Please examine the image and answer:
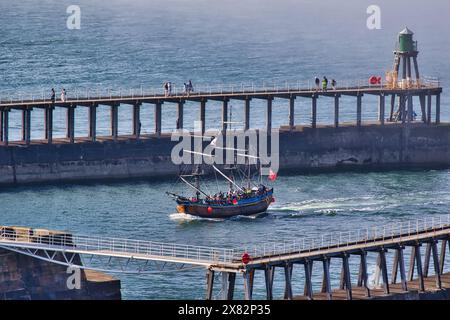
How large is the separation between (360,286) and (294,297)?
18.6ft

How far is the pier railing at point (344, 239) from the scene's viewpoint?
414 feet

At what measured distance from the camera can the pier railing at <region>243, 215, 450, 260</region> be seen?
126 meters

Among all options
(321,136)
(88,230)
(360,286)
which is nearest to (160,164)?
(321,136)

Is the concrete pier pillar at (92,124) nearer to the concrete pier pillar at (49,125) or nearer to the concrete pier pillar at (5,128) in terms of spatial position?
the concrete pier pillar at (49,125)

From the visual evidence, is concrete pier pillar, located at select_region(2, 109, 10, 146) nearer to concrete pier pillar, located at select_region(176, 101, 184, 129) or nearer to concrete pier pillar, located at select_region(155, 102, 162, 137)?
concrete pier pillar, located at select_region(155, 102, 162, 137)

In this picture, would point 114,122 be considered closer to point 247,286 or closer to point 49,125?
point 49,125

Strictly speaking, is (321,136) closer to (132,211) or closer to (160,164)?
(160,164)

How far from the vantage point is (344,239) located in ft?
476

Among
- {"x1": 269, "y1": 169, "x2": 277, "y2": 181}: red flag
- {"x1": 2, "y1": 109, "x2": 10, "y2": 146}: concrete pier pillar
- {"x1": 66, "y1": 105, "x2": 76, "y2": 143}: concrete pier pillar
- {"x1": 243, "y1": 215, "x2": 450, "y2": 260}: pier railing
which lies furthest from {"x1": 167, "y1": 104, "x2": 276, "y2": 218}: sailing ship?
{"x1": 2, "y1": 109, "x2": 10, "y2": 146}: concrete pier pillar

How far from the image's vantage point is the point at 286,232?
15550 cm

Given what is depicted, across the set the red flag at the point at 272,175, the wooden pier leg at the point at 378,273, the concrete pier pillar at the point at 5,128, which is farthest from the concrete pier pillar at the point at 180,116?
the wooden pier leg at the point at 378,273

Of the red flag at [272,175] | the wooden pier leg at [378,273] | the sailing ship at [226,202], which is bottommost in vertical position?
the wooden pier leg at [378,273]
